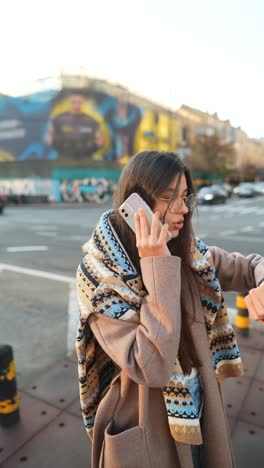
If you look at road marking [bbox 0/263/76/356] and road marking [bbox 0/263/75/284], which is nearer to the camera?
road marking [bbox 0/263/76/356]

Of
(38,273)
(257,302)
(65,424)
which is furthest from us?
(38,273)

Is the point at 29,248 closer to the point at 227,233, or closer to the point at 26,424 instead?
the point at 227,233

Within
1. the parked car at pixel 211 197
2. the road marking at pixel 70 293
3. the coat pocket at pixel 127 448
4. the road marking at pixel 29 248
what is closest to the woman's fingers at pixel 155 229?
the coat pocket at pixel 127 448

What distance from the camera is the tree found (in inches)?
2046

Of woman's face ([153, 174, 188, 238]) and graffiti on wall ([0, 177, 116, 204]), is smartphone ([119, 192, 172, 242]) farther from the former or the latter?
graffiti on wall ([0, 177, 116, 204])

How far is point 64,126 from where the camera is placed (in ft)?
115

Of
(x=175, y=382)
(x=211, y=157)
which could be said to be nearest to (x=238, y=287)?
(x=175, y=382)

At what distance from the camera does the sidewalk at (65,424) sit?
2375 mm

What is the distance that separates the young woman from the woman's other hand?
20 centimetres

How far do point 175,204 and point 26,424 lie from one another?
8.00ft

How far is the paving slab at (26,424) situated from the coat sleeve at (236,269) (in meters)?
2.01

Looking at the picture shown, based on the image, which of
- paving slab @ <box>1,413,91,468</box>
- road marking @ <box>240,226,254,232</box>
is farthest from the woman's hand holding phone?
road marking @ <box>240,226,254,232</box>

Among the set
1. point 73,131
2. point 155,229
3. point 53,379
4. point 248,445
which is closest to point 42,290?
point 53,379

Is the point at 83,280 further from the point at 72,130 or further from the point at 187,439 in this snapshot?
A: the point at 72,130
